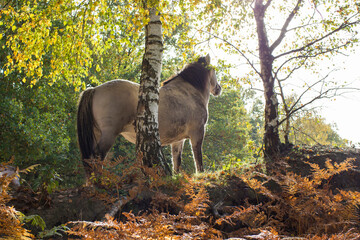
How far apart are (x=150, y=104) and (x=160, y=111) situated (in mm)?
Answer: 1344

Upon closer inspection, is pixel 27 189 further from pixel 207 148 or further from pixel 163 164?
pixel 207 148

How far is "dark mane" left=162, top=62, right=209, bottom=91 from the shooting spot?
335 inches

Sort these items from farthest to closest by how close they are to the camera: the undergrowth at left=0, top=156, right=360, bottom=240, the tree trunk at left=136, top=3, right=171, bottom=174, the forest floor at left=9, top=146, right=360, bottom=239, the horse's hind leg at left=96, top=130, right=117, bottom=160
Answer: the horse's hind leg at left=96, top=130, right=117, bottom=160
the tree trunk at left=136, top=3, right=171, bottom=174
the forest floor at left=9, top=146, right=360, bottom=239
the undergrowth at left=0, top=156, right=360, bottom=240

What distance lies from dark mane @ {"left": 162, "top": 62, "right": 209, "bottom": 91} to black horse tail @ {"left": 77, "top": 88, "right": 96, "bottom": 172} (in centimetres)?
269

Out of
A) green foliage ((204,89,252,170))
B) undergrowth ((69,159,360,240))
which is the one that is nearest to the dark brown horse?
undergrowth ((69,159,360,240))

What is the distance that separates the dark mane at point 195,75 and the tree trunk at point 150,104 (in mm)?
2458

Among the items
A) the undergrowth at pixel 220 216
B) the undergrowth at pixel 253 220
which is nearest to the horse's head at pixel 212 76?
the undergrowth at pixel 220 216

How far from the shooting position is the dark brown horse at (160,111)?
616cm

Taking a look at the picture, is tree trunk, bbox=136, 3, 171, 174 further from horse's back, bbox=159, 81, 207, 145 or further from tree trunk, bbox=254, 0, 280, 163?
tree trunk, bbox=254, 0, 280, 163

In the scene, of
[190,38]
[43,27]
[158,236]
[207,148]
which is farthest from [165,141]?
[207,148]

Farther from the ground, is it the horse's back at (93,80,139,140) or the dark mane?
the dark mane

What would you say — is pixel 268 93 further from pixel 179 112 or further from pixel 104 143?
pixel 104 143

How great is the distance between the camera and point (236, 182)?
16.1ft

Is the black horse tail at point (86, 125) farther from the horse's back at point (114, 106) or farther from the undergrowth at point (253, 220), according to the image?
the undergrowth at point (253, 220)
